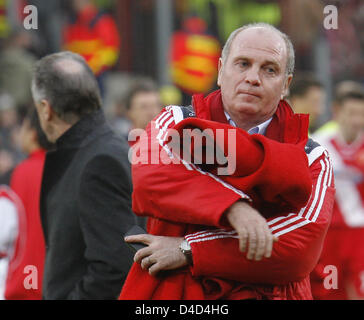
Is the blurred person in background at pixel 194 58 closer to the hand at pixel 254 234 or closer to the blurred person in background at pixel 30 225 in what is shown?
the blurred person in background at pixel 30 225

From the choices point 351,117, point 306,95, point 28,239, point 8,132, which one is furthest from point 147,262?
point 8,132

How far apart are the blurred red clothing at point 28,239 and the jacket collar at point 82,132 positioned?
892 millimetres

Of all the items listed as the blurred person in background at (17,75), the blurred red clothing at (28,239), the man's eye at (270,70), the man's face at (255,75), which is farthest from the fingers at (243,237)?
the blurred person in background at (17,75)

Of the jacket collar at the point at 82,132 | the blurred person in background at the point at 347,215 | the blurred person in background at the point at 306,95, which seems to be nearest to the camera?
the jacket collar at the point at 82,132

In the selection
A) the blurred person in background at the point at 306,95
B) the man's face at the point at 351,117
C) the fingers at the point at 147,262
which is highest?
the blurred person in background at the point at 306,95

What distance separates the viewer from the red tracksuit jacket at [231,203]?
2486 millimetres

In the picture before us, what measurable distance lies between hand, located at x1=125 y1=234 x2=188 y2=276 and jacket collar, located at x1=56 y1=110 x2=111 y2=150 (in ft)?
4.16

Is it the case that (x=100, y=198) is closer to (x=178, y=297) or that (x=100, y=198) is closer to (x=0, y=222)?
(x=178, y=297)

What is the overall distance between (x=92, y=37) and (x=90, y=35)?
6 centimetres

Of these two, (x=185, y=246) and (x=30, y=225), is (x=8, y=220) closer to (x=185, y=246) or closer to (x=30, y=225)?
→ (x=30, y=225)

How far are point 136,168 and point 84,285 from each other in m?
1.12

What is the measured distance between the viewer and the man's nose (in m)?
2.71

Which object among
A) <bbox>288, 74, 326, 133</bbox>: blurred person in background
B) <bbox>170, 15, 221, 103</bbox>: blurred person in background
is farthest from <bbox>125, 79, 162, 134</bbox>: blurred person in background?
<bbox>170, 15, 221, 103</bbox>: blurred person in background

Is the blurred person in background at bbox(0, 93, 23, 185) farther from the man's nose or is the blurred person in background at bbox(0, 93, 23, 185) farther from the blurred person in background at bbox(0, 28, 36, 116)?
the man's nose
